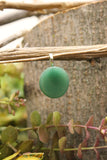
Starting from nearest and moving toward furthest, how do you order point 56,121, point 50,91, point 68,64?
1. point 50,91
2. point 56,121
3. point 68,64

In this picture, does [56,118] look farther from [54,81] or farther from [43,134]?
[54,81]

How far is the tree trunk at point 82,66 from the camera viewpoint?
753 mm

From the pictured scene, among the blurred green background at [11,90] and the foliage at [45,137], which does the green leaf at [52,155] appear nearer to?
the foliage at [45,137]

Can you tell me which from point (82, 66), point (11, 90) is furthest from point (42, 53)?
point (11, 90)

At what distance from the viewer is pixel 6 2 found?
2.76ft

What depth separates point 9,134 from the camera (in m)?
0.70

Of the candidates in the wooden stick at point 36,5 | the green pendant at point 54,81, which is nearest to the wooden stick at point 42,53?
the green pendant at point 54,81

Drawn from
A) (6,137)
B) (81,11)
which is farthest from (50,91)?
(81,11)

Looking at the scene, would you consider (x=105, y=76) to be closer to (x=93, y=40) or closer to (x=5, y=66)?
(x=93, y=40)

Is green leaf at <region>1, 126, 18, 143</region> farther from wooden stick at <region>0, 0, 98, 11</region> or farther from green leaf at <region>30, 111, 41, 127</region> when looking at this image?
wooden stick at <region>0, 0, 98, 11</region>

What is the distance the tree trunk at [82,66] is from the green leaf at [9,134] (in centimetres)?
20

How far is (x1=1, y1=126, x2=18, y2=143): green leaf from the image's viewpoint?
2.29ft

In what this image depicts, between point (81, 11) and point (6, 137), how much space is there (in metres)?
0.50

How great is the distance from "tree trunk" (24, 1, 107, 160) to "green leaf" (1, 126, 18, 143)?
0.67 ft
